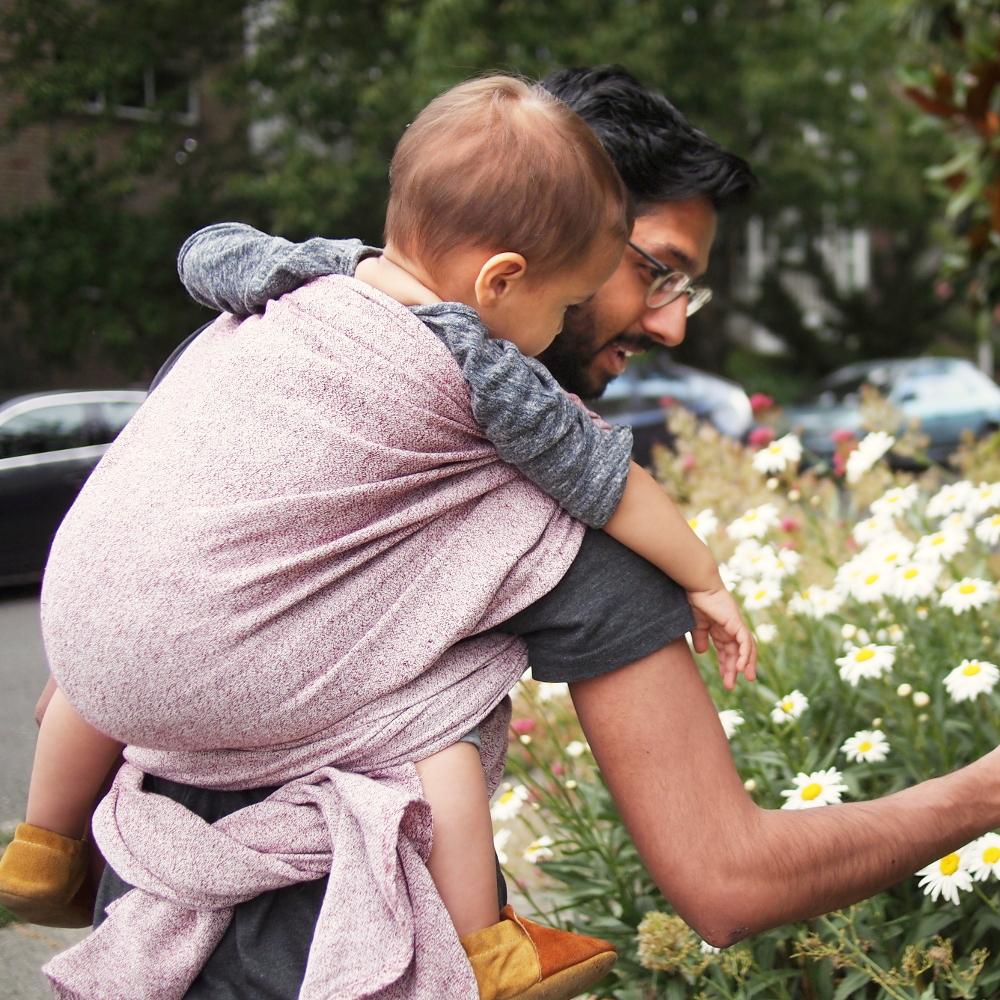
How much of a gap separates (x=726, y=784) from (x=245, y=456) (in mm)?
686

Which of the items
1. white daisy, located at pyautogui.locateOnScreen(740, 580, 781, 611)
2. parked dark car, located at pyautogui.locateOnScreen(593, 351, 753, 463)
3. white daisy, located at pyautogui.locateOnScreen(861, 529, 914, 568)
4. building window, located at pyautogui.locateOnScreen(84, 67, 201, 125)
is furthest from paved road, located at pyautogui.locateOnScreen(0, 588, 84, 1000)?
building window, located at pyautogui.locateOnScreen(84, 67, 201, 125)

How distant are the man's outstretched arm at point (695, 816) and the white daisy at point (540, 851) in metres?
1.10

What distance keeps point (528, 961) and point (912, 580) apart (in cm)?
142

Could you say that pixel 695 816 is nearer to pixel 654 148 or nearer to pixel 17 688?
pixel 654 148

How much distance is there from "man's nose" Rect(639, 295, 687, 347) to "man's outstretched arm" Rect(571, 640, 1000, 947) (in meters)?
0.89

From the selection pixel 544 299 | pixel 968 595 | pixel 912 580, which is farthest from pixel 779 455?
pixel 544 299

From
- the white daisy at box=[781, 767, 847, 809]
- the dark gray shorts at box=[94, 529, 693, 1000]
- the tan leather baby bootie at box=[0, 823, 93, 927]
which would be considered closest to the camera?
the dark gray shorts at box=[94, 529, 693, 1000]

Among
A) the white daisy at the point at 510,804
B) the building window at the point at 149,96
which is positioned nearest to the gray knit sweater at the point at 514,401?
the white daisy at the point at 510,804

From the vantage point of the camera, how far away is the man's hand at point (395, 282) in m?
1.49

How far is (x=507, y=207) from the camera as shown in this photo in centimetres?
148

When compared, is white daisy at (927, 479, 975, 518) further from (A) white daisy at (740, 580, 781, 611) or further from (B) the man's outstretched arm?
(B) the man's outstretched arm

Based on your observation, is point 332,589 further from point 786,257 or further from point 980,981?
point 786,257

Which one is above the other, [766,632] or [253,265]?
[253,265]

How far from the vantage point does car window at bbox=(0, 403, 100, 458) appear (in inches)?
106
